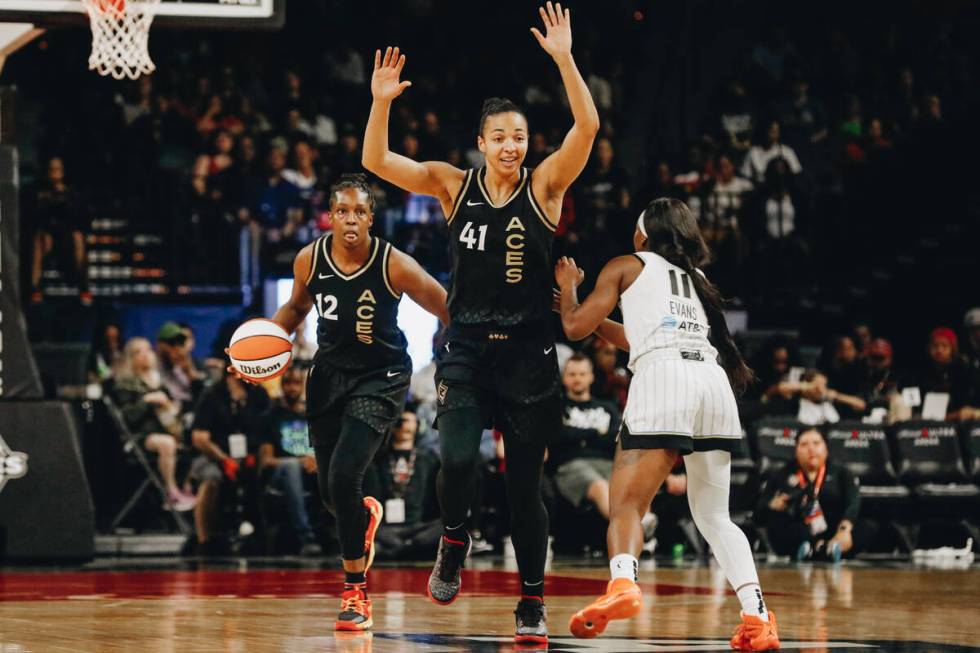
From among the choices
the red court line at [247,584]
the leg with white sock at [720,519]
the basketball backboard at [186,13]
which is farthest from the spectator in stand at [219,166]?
the leg with white sock at [720,519]

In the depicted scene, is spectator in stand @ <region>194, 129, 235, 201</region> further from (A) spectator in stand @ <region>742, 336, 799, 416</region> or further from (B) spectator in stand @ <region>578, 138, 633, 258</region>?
(A) spectator in stand @ <region>742, 336, 799, 416</region>

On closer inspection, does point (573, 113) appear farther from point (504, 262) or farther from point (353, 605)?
point (353, 605)

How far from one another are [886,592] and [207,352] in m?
9.39

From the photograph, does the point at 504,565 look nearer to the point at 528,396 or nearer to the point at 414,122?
the point at 528,396

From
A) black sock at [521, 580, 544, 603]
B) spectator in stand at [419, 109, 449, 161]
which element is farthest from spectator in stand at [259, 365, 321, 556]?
black sock at [521, 580, 544, 603]

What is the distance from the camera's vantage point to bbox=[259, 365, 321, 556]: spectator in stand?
13617 millimetres

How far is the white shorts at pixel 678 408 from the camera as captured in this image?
6566 mm

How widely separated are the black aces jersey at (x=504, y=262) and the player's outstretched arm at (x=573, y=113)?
0.13 m

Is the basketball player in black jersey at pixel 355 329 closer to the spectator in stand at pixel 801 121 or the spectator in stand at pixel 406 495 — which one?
the spectator in stand at pixel 406 495

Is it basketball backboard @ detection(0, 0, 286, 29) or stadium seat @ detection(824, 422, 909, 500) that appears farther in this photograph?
stadium seat @ detection(824, 422, 909, 500)

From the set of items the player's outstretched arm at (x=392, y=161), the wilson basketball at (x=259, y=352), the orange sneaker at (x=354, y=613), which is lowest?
the orange sneaker at (x=354, y=613)

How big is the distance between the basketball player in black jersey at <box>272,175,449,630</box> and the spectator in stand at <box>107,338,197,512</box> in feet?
21.9

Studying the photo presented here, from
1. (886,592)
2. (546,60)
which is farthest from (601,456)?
(546,60)

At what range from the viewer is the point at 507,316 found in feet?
22.2
